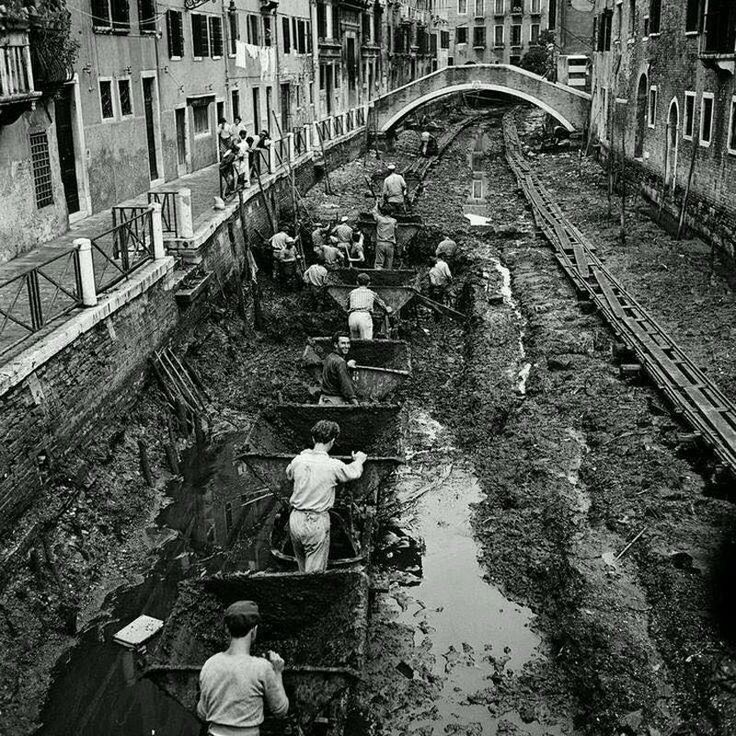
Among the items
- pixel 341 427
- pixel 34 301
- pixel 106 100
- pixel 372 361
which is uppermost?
pixel 106 100

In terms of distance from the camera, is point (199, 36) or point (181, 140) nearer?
point (181, 140)

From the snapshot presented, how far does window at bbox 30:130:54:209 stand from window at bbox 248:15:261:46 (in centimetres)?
1615

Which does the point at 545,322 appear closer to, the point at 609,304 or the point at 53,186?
the point at 609,304

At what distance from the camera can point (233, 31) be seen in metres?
29.8

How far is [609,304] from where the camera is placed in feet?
57.8

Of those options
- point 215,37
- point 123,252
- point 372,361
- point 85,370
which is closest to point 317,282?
point 372,361

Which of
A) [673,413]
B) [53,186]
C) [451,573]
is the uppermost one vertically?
[53,186]

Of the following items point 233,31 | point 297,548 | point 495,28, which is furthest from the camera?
point 495,28

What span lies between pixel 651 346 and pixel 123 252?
8310 mm

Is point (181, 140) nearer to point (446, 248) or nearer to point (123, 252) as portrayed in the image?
point (446, 248)

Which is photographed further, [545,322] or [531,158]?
[531,158]

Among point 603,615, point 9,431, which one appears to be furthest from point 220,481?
point 603,615

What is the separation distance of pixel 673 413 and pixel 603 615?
15.5 feet

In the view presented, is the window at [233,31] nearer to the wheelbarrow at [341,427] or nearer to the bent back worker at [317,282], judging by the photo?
the bent back worker at [317,282]
